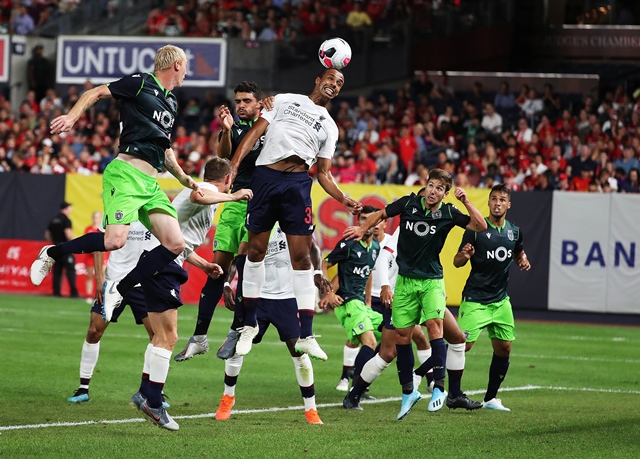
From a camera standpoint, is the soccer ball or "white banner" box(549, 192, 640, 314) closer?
the soccer ball

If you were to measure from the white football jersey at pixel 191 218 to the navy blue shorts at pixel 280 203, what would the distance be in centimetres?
126

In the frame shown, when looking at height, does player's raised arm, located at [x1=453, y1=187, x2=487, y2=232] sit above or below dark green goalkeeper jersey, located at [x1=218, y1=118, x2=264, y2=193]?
below

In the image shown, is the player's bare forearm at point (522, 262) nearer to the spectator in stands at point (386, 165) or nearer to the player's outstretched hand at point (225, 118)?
Result: the player's outstretched hand at point (225, 118)

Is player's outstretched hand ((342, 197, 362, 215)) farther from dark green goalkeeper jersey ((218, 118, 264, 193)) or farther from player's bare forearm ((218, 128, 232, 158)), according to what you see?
player's bare forearm ((218, 128, 232, 158))

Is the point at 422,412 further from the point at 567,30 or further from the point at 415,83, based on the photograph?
the point at 567,30

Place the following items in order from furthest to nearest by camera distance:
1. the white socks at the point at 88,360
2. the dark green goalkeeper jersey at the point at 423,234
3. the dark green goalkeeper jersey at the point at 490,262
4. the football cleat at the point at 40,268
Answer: the dark green goalkeeper jersey at the point at 490,262 < the white socks at the point at 88,360 < the dark green goalkeeper jersey at the point at 423,234 < the football cleat at the point at 40,268

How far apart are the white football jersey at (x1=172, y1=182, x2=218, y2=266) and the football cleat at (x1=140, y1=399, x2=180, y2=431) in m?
2.47

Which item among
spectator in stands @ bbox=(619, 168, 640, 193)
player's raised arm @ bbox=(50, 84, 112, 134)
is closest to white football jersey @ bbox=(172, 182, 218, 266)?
player's raised arm @ bbox=(50, 84, 112, 134)

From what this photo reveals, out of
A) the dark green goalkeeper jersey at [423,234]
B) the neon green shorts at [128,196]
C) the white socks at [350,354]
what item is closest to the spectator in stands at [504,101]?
the white socks at [350,354]

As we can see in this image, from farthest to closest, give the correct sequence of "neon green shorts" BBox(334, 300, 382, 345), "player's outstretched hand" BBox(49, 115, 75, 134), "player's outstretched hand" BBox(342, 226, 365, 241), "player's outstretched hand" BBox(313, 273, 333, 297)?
"neon green shorts" BBox(334, 300, 382, 345)
"player's outstretched hand" BBox(313, 273, 333, 297)
"player's outstretched hand" BBox(342, 226, 365, 241)
"player's outstretched hand" BBox(49, 115, 75, 134)

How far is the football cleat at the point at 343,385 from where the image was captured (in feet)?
45.0

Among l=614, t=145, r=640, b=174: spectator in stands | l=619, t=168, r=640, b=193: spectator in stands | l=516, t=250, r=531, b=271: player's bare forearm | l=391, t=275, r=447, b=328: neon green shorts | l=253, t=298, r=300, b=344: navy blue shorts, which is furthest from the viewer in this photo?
l=614, t=145, r=640, b=174: spectator in stands

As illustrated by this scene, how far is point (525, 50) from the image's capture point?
36.3 metres

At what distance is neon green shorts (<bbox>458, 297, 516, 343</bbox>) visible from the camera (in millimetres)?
12125
